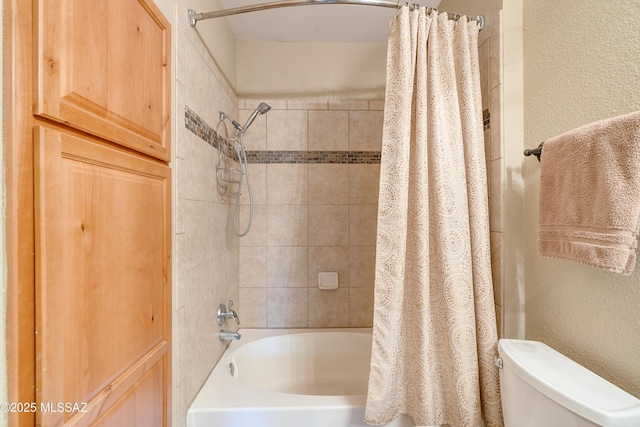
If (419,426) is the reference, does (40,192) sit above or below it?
above

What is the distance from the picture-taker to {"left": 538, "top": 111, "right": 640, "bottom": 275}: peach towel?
0.65 metres

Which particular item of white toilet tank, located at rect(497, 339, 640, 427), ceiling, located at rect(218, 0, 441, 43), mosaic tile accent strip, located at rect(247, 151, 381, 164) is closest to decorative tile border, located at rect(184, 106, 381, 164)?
mosaic tile accent strip, located at rect(247, 151, 381, 164)

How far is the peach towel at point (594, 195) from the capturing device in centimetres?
65

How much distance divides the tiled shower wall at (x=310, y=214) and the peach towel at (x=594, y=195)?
4.02 feet

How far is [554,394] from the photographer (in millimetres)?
705

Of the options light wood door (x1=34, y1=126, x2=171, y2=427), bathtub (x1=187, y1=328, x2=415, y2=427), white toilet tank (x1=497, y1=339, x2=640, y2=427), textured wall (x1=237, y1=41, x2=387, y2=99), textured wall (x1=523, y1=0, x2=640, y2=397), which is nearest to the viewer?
light wood door (x1=34, y1=126, x2=171, y2=427)

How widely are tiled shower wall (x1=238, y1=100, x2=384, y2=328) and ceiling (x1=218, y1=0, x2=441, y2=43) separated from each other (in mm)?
441

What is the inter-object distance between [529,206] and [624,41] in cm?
56

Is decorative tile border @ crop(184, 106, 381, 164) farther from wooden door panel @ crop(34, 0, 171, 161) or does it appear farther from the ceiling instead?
wooden door panel @ crop(34, 0, 171, 161)

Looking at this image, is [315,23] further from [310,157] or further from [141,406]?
[141,406]

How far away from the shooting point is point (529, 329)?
43.4 inches

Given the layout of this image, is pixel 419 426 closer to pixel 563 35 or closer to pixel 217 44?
pixel 563 35

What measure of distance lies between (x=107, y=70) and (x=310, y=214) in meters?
1.47

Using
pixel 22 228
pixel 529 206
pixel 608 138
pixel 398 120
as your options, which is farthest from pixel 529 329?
pixel 22 228
